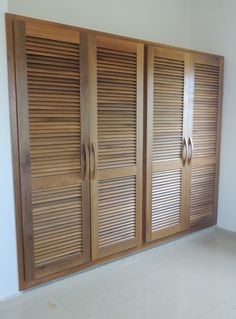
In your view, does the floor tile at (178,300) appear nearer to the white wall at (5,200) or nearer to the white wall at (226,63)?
the white wall at (5,200)

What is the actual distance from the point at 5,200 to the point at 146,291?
3.89 ft

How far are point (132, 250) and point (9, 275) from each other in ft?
3.36

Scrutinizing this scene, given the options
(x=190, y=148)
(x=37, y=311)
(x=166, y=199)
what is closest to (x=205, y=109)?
(x=190, y=148)

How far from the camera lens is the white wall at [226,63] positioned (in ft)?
9.67

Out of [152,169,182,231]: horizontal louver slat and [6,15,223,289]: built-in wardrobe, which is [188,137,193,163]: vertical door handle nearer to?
[6,15,223,289]: built-in wardrobe

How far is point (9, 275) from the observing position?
195 centimetres

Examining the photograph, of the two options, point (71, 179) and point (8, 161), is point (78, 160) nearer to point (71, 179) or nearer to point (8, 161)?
point (71, 179)

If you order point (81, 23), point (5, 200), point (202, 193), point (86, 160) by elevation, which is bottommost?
point (202, 193)

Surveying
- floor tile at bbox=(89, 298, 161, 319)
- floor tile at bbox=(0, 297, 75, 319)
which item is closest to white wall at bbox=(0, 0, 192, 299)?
floor tile at bbox=(0, 297, 75, 319)

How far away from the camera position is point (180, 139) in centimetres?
270

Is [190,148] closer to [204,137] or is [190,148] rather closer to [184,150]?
[184,150]

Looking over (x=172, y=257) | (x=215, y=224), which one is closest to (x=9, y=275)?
(x=172, y=257)

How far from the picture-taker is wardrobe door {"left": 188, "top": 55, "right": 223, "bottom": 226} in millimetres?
2762

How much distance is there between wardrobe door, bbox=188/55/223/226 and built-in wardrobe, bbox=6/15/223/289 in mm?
10
